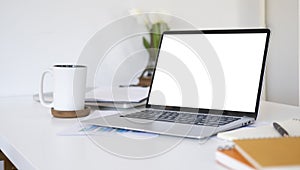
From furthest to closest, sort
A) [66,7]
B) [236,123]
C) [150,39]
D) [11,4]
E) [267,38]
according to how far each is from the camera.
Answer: [150,39] → [66,7] → [11,4] → [267,38] → [236,123]

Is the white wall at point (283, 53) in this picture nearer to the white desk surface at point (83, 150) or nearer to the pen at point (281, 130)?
the white desk surface at point (83, 150)

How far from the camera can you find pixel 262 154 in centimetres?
50

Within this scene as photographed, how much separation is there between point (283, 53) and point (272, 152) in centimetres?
216

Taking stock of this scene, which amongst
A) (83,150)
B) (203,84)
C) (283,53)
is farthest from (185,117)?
(283,53)

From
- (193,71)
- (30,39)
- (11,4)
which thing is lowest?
(193,71)

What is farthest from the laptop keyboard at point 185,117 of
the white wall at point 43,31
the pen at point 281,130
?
the white wall at point 43,31

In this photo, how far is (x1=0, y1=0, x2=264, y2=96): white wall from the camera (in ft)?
4.99

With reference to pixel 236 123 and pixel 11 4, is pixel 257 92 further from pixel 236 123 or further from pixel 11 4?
pixel 11 4

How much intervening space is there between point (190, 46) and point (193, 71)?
3.0 inches

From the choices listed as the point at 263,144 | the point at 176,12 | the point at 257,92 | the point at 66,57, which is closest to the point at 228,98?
the point at 257,92

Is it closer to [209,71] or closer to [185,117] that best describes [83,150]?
[185,117]

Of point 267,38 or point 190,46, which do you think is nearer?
point 267,38

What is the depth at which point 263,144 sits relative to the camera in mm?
540

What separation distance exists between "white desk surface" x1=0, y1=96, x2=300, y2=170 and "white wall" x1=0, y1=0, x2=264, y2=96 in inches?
23.4
